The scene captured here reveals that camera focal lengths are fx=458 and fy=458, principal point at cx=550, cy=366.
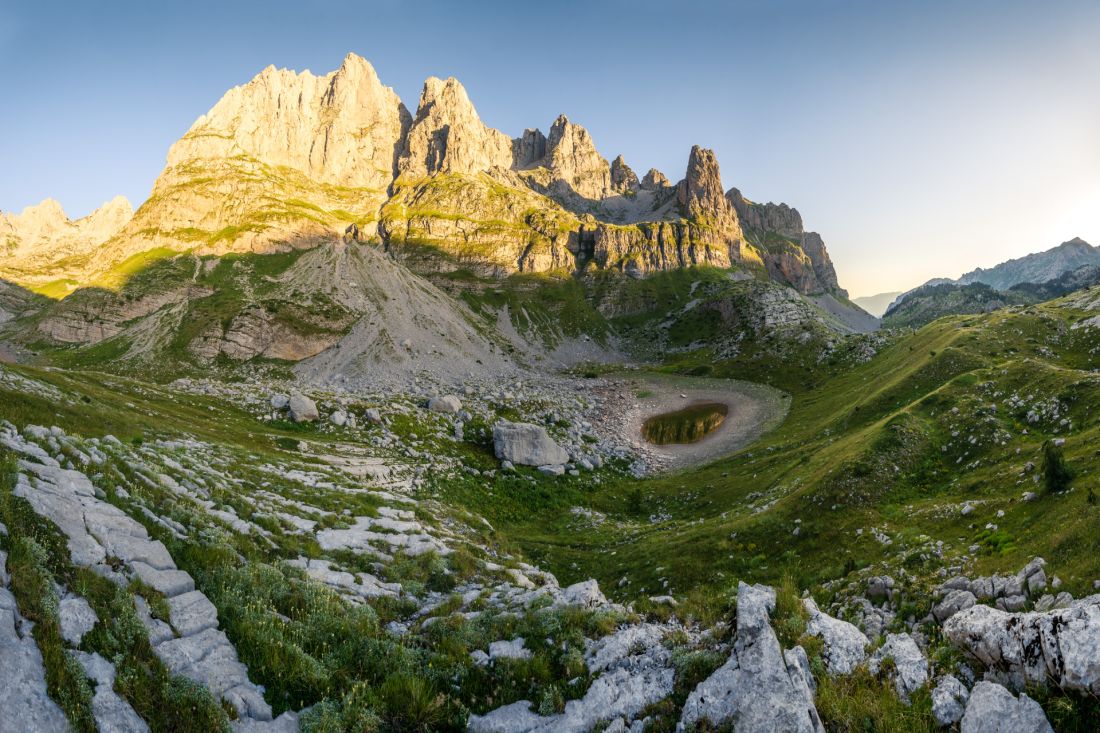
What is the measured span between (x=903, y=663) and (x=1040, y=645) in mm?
2086

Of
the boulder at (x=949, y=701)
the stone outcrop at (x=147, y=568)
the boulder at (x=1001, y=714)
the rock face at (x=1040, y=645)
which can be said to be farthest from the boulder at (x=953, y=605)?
the stone outcrop at (x=147, y=568)

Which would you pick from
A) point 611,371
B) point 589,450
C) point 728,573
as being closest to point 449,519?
point 728,573

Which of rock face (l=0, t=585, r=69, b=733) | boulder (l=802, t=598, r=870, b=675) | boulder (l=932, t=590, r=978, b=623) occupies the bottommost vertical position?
boulder (l=932, t=590, r=978, b=623)

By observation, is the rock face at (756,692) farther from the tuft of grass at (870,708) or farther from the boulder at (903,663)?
the boulder at (903,663)

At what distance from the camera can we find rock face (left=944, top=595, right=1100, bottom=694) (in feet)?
22.0

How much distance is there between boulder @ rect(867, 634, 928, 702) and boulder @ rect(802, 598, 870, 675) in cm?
26

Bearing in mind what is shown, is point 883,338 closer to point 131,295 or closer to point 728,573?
point 728,573

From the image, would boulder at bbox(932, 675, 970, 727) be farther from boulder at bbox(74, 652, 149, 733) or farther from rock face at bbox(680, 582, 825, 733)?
boulder at bbox(74, 652, 149, 733)

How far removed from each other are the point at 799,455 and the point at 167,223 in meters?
233

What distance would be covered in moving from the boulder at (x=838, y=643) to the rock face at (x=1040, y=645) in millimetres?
1633

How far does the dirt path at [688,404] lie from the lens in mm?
59188

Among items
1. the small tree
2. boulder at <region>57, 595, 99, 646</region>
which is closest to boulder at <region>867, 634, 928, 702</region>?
boulder at <region>57, 595, 99, 646</region>

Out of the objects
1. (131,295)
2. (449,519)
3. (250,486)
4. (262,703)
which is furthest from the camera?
(131,295)

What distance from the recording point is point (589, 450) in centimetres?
5594
